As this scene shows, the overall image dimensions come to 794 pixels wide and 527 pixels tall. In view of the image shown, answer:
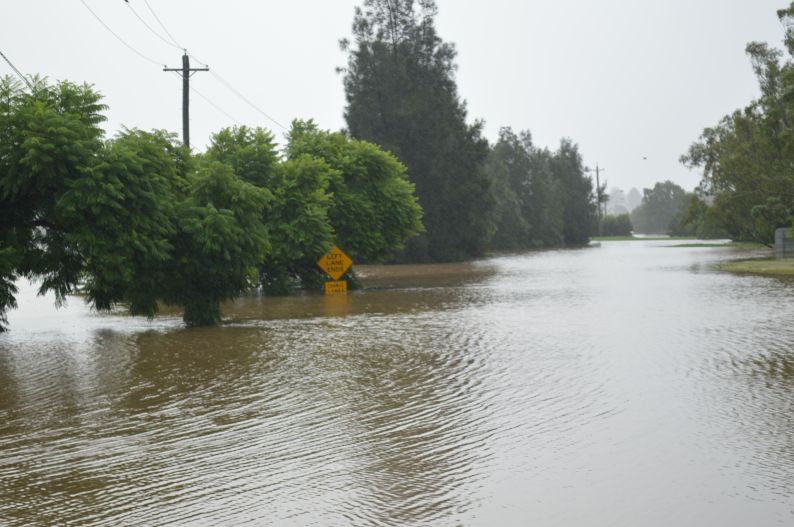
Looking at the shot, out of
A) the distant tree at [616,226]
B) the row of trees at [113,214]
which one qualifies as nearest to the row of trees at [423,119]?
the row of trees at [113,214]

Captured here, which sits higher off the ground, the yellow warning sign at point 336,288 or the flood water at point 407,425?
the yellow warning sign at point 336,288

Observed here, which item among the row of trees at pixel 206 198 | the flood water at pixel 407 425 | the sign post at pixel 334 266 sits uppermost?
the row of trees at pixel 206 198

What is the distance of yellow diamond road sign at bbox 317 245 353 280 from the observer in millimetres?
33969

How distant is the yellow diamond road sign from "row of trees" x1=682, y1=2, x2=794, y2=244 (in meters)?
28.7

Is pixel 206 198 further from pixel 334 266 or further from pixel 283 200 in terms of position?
pixel 334 266

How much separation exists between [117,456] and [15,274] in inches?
498

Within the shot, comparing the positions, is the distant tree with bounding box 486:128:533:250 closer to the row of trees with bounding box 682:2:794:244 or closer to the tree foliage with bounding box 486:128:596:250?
the tree foliage with bounding box 486:128:596:250

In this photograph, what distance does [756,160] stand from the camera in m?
69.1

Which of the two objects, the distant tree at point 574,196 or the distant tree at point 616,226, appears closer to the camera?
the distant tree at point 574,196

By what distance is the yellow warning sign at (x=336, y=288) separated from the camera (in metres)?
34.8

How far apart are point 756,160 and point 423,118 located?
23617 millimetres

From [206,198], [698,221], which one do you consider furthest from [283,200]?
[698,221]

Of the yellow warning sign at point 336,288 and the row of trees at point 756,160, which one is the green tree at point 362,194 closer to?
the yellow warning sign at point 336,288

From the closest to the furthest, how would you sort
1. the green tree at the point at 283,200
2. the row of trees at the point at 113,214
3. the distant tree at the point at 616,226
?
1. the row of trees at the point at 113,214
2. the green tree at the point at 283,200
3. the distant tree at the point at 616,226
